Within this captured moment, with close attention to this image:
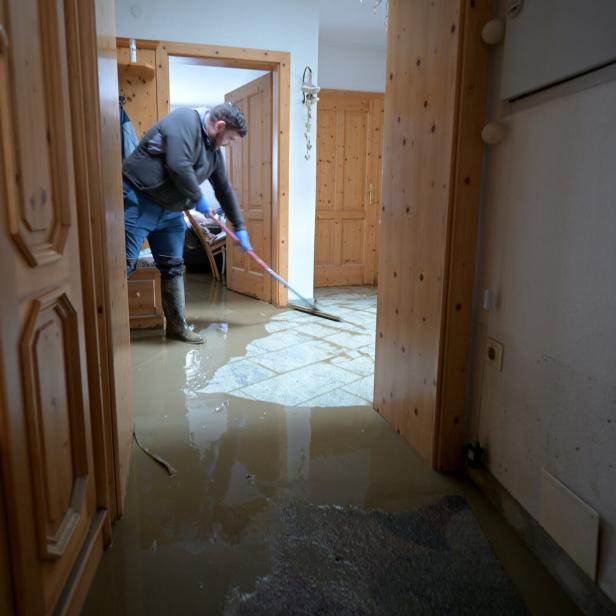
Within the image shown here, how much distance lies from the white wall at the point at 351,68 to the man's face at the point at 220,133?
2891 mm

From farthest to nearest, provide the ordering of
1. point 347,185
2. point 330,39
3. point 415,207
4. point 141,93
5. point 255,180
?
point 347,185, point 330,39, point 255,180, point 141,93, point 415,207

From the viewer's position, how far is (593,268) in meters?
1.15

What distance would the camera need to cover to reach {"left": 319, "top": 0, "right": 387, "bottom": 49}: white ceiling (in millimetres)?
4582

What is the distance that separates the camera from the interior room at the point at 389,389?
1013 mm

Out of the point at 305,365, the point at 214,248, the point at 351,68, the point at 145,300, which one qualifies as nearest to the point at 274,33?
the point at 351,68

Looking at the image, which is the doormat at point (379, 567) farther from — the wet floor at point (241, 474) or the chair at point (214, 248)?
the chair at point (214, 248)

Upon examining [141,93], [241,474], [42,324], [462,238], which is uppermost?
[141,93]

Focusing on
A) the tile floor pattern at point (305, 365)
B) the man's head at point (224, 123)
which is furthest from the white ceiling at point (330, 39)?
the tile floor pattern at point (305, 365)

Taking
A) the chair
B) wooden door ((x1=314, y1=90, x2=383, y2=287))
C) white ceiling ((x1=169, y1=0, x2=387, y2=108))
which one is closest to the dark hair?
white ceiling ((x1=169, y1=0, x2=387, y2=108))

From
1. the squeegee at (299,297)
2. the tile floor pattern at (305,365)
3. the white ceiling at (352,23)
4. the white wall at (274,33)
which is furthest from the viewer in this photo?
the white ceiling at (352,23)

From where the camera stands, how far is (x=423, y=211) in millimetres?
1840

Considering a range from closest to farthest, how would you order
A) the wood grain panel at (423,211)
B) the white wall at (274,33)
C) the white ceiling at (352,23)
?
the wood grain panel at (423,211), the white wall at (274,33), the white ceiling at (352,23)

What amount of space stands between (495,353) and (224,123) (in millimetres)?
2155

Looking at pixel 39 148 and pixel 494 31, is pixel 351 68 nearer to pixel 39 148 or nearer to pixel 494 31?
pixel 494 31
